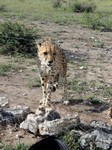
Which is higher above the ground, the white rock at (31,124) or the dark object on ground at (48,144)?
the dark object on ground at (48,144)

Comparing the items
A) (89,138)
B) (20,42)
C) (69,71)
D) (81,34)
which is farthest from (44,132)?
(81,34)

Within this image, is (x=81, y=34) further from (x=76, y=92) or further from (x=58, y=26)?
(x=76, y=92)

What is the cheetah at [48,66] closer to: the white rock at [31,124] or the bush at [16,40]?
the white rock at [31,124]

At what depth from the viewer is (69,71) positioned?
35.9 feet

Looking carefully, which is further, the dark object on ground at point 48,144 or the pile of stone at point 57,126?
the pile of stone at point 57,126

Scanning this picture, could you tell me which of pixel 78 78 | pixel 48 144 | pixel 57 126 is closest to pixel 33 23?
pixel 78 78

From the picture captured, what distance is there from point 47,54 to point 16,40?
4.92 metres

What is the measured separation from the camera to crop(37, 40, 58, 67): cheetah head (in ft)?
25.0

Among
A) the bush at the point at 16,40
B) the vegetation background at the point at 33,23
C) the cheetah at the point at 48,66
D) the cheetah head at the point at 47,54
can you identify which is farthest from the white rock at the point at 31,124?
the bush at the point at 16,40

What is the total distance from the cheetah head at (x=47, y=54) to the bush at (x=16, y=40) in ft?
14.9

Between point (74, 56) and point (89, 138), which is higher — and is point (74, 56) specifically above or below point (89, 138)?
below

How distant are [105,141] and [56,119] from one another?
0.86 m

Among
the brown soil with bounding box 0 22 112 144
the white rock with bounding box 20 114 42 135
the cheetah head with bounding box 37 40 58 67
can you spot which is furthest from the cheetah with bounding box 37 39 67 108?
the white rock with bounding box 20 114 42 135

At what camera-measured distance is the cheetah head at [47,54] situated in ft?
25.0
